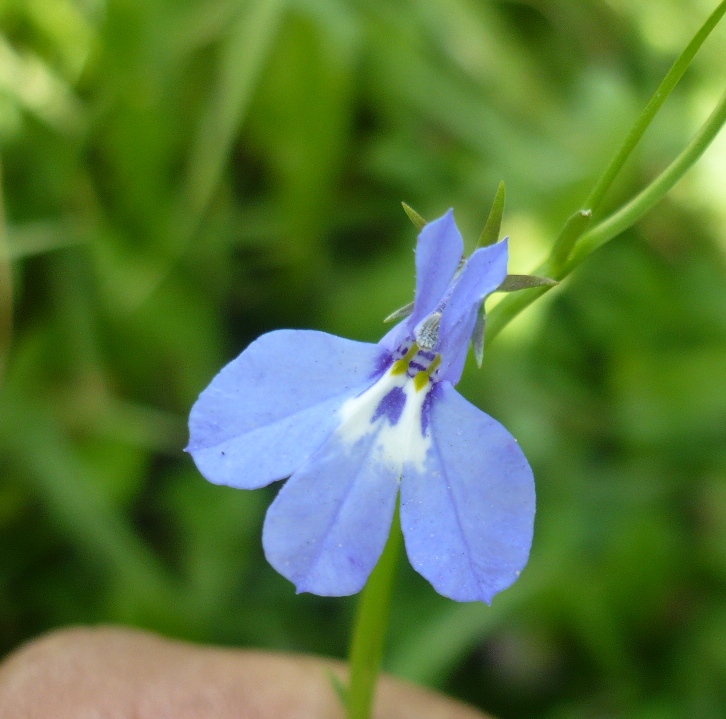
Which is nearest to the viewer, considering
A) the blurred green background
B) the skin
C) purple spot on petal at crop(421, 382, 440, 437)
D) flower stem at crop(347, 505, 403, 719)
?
purple spot on petal at crop(421, 382, 440, 437)

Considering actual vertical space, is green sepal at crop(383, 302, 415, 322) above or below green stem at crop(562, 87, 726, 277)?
below

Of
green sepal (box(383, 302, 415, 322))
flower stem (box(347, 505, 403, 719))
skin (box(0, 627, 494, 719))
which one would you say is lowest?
skin (box(0, 627, 494, 719))

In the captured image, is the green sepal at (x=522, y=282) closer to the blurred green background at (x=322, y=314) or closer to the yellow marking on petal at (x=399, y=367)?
the yellow marking on petal at (x=399, y=367)

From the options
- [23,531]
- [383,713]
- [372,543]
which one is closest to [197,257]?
[23,531]

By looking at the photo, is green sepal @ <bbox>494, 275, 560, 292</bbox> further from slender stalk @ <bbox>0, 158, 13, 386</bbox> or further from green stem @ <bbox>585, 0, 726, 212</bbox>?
slender stalk @ <bbox>0, 158, 13, 386</bbox>

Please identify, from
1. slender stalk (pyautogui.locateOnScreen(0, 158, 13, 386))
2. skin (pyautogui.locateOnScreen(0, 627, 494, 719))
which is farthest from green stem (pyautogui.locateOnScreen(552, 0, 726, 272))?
slender stalk (pyautogui.locateOnScreen(0, 158, 13, 386))

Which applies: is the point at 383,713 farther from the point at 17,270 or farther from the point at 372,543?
the point at 17,270

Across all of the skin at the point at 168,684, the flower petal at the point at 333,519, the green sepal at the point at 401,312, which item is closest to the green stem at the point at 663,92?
the green sepal at the point at 401,312
